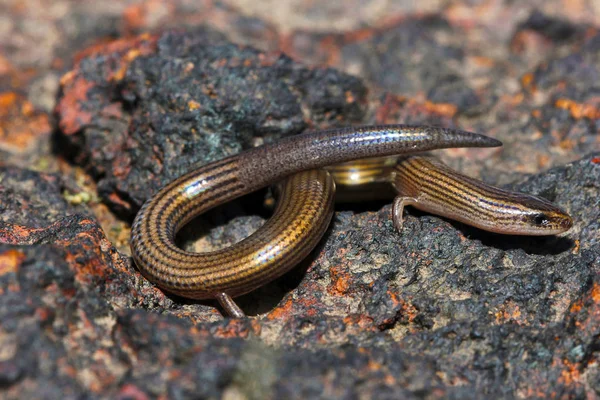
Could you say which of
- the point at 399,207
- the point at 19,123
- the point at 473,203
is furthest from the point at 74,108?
the point at 473,203

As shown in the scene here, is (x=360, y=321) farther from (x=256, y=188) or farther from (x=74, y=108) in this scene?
(x=74, y=108)

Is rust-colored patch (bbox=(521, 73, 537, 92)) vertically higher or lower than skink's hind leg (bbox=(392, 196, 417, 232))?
higher

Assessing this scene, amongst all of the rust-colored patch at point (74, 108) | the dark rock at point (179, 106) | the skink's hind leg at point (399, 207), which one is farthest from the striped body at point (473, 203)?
the rust-colored patch at point (74, 108)

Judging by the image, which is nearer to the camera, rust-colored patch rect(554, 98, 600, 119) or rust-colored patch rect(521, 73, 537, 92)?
rust-colored patch rect(554, 98, 600, 119)

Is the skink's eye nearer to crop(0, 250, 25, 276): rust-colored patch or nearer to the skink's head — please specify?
the skink's head

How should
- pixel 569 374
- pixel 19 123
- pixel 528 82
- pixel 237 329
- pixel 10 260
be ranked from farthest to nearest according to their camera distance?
pixel 528 82
pixel 19 123
pixel 237 329
pixel 569 374
pixel 10 260

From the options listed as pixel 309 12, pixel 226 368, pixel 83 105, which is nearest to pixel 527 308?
pixel 226 368

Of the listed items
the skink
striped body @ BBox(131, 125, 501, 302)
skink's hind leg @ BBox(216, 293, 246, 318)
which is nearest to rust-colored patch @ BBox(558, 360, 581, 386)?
the skink
